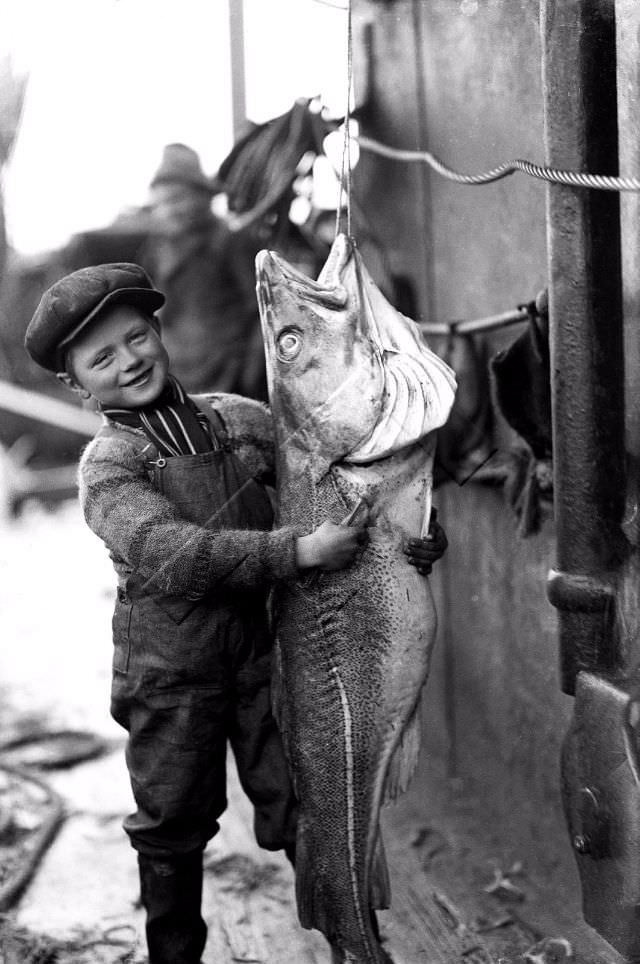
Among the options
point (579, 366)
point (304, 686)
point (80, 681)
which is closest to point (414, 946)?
point (304, 686)

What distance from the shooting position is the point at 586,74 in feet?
7.47

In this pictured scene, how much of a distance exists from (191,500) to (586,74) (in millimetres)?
1313

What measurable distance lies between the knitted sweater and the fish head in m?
0.29

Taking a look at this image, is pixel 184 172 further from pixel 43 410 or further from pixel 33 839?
pixel 33 839

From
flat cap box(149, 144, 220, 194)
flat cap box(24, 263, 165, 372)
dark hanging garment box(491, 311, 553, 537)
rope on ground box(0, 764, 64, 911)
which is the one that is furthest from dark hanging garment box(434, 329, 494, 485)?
rope on ground box(0, 764, 64, 911)

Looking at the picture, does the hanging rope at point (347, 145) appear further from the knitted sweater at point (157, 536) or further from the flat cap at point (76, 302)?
the knitted sweater at point (157, 536)

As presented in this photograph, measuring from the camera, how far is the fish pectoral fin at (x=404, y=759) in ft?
8.21

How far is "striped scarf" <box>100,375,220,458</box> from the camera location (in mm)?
2582

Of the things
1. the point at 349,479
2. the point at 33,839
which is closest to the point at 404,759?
the point at 349,479

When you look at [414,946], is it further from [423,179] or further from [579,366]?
[423,179]

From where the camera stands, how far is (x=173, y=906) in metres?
2.92

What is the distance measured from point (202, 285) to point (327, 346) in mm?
3249

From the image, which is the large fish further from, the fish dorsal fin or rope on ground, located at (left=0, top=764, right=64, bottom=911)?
rope on ground, located at (left=0, top=764, right=64, bottom=911)

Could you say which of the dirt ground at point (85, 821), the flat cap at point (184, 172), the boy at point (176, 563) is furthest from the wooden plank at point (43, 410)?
the boy at point (176, 563)
